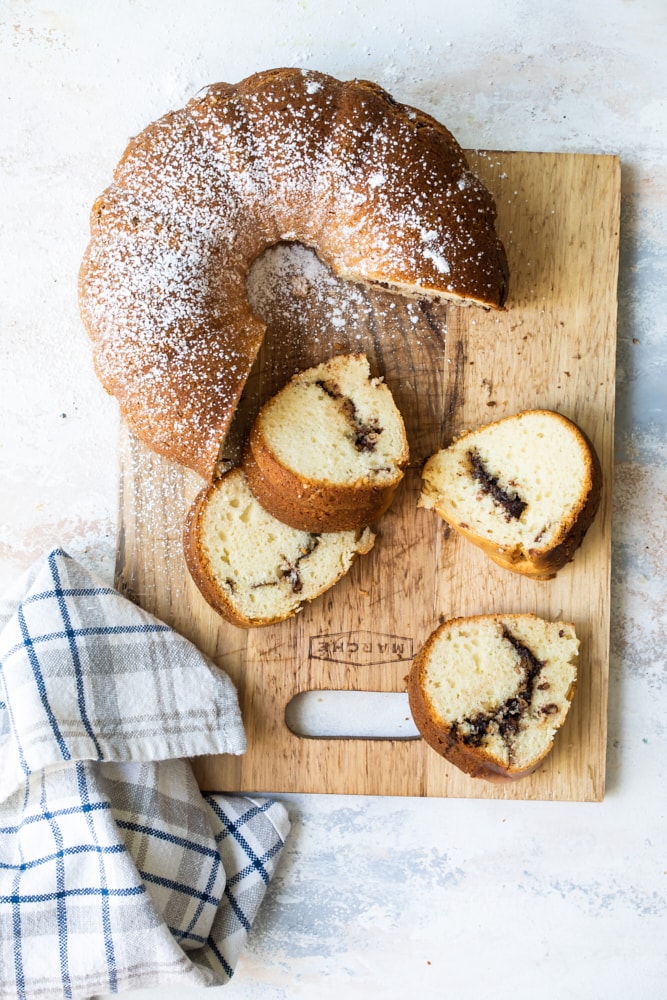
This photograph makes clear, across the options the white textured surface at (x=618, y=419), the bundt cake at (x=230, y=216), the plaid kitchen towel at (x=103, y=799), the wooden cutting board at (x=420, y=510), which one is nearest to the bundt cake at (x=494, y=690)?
the wooden cutting board at (x=420, y=510)

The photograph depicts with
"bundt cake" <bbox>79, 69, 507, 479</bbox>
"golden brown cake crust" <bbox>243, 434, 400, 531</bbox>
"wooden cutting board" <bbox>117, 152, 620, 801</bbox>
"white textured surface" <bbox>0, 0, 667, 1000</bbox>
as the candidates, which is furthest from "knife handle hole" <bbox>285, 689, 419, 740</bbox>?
"bundt cake" <bbox>79, 69, 507, 479</bbox>

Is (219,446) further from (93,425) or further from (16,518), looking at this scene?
(16,518)

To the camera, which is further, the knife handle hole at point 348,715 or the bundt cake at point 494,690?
the knife handle hole at point 348,715

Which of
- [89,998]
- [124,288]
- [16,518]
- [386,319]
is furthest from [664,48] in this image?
[89,998]

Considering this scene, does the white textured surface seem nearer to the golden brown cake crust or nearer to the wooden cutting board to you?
the wooden cutting board

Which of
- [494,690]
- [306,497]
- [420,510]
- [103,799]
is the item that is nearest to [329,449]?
[306,497]

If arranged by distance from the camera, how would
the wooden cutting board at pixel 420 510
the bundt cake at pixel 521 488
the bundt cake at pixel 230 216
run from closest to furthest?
the bundt cake at pixel 230 216 < the bundt cake at pixel 521 488 < the wooden cutting board at pixel 420 510

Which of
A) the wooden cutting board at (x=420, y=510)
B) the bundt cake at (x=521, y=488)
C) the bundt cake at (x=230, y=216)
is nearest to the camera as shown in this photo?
the bundt cake at (x=230, y=216)

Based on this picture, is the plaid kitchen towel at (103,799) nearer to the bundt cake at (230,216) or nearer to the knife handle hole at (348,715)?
the knife handle hole at (348,715)
